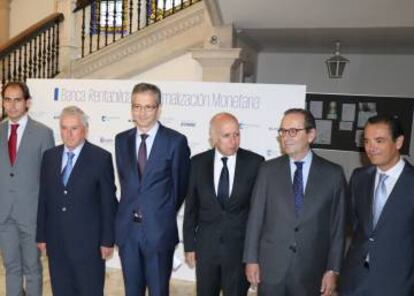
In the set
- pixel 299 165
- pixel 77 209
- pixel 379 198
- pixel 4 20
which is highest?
pixel 4 20

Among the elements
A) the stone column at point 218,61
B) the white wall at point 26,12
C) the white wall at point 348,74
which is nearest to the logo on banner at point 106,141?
the stone column at point 218,61

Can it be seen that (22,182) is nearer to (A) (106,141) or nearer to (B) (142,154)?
(B) (142,154)

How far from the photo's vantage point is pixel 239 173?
8.04 feet

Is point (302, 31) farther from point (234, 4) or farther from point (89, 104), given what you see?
point (89, 104)

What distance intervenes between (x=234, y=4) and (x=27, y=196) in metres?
2.86

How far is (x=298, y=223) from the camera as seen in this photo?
2.16m

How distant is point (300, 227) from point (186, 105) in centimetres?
198

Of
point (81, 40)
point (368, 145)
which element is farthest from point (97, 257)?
point (81, 40)

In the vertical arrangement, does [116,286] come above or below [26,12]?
below

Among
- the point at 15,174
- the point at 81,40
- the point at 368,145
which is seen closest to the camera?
the point at 368,145

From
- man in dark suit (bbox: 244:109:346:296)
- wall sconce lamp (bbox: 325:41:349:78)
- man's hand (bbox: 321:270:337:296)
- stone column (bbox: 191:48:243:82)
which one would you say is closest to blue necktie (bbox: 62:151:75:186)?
man in dark suit (bbox: 244:109:346:296)

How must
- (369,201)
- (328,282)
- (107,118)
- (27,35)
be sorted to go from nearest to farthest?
1. (369,201)
2. (328,282)
3. (107,118)
4. (27,35)

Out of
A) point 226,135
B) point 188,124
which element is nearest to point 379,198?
point 226,135

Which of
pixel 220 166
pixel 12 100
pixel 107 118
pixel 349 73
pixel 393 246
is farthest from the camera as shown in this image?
pixel 349 73
